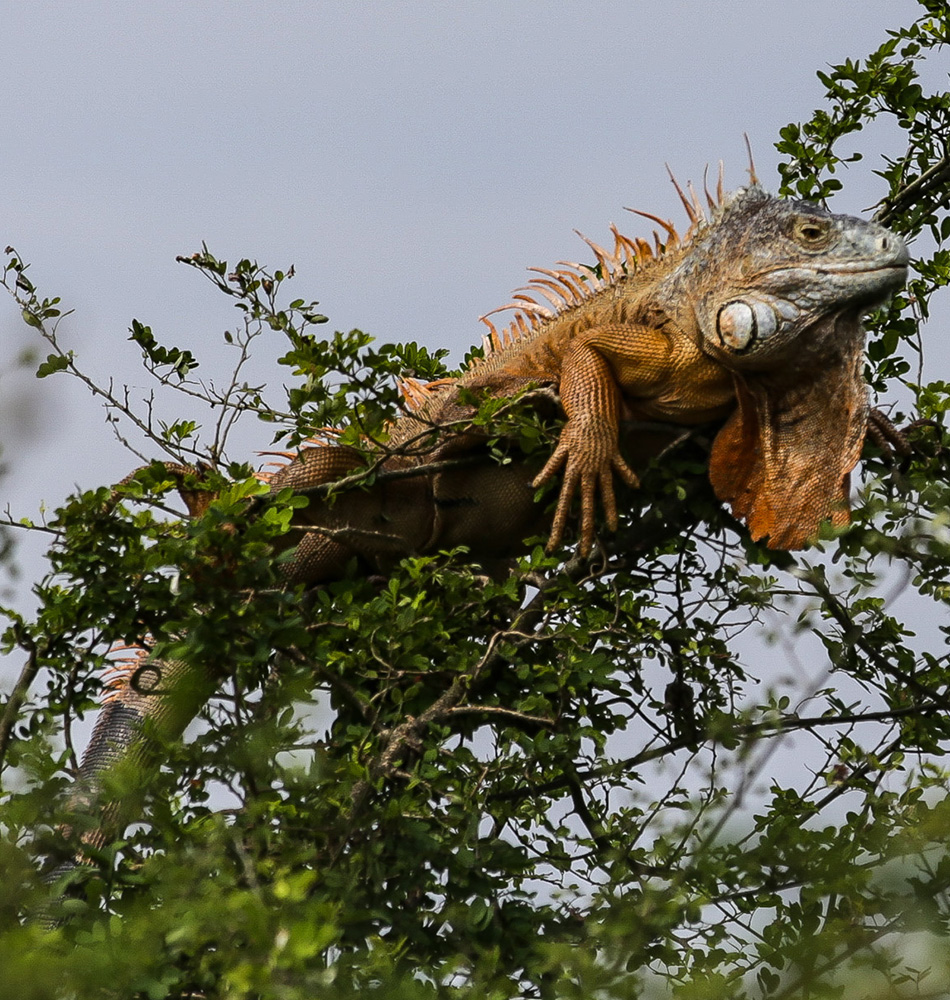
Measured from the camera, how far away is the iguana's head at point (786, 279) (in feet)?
23.5

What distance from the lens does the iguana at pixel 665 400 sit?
7.09 m

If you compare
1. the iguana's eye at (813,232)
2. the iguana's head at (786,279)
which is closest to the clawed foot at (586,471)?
the iguana's head at (786,279)

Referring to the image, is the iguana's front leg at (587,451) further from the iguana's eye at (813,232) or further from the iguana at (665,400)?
the iguana's eye at (813,232)

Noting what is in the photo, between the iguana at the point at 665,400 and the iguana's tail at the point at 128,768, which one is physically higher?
the iguana at the point at 665,400

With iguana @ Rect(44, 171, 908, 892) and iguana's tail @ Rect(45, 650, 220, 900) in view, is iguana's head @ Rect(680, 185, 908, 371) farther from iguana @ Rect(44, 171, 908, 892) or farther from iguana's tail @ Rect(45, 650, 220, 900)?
iguana's tail @ Rect(45, 650, 220, 900)

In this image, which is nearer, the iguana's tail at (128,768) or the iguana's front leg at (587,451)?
the iguana's tail at (128,768)

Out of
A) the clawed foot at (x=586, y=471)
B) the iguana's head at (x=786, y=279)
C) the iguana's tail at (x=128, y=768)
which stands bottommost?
the iguana's tail at (x=128, y=768)

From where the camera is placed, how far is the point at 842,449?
7.19 metres

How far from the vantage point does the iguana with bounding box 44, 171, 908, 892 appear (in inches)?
279

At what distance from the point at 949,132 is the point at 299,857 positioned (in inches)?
213

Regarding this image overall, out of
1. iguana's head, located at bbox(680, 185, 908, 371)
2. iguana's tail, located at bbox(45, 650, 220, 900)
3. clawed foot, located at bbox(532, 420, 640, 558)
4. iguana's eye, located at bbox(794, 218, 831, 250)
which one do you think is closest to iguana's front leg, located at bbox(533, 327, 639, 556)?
clawed foot, located at bbox(532, 420, 640, 558)

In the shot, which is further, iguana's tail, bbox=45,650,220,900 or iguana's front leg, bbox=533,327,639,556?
iguana's front leg, bbox=533,327,639,556

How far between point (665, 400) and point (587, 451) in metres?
0.68

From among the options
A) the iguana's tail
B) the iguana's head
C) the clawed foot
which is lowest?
the iguana's tail
